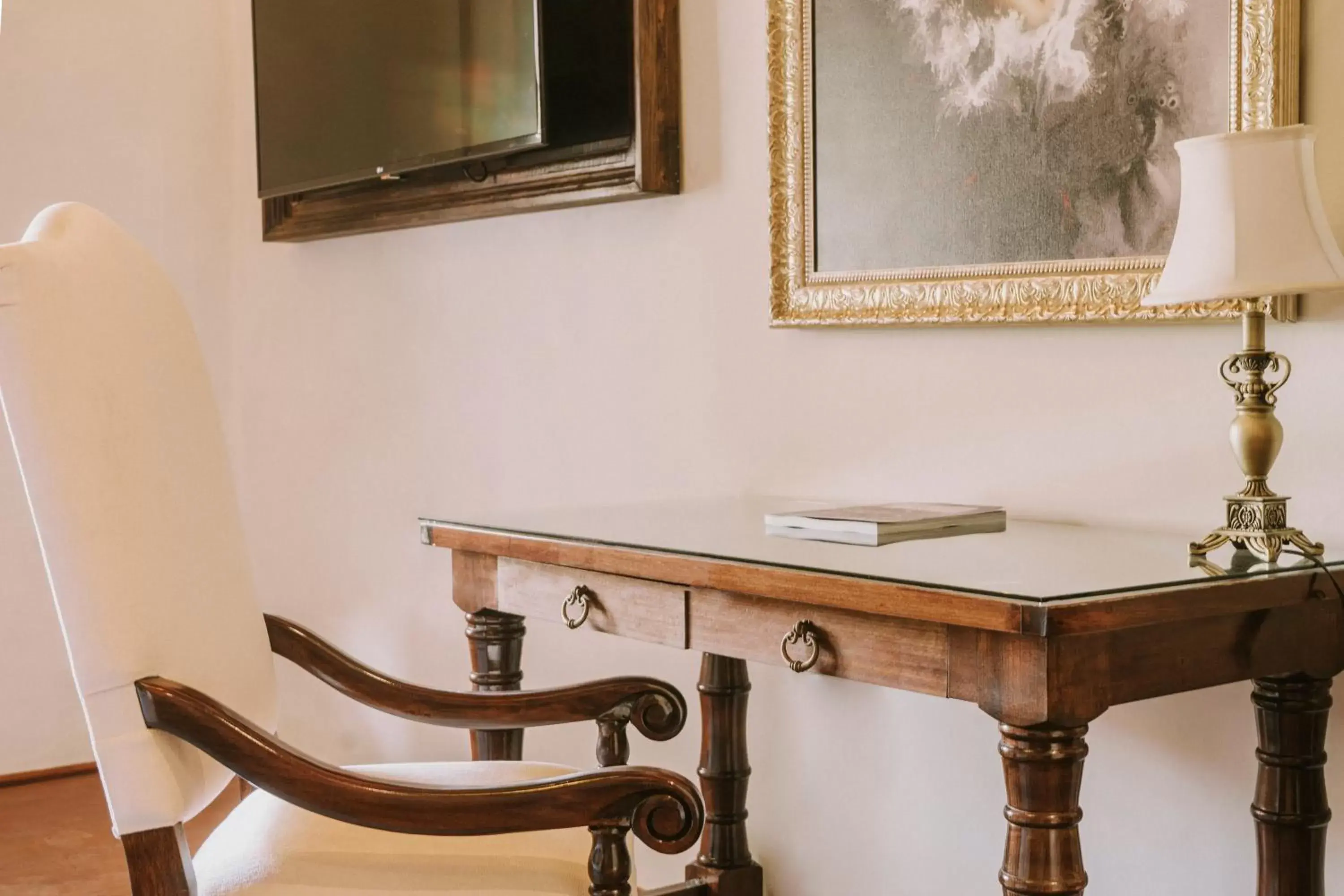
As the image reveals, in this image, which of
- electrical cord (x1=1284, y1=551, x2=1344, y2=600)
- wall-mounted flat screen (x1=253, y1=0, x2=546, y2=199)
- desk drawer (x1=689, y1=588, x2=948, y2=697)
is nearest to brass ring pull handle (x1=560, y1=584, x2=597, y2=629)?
desk drawer (x1=689, y1=588, x2=948, y2=697)

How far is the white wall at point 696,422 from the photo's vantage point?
2.16m

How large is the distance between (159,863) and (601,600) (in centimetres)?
82

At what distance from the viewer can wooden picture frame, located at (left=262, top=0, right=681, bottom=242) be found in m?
2.86

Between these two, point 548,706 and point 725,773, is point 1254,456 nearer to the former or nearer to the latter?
point 548,706

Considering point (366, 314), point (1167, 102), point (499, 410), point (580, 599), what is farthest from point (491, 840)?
point (366, 314)

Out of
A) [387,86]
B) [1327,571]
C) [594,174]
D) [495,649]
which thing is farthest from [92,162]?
[1327,571]

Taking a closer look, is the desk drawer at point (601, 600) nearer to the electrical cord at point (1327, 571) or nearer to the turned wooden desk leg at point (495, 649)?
the turned wooden desk leg at point (495, 649)

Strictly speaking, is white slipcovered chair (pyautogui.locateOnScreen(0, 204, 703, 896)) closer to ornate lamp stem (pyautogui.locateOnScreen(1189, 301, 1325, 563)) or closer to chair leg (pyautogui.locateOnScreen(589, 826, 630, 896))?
chair leg (pyautogui.locateOnScreen(589, 826, 630, 896))

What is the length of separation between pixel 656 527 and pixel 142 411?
0.87m

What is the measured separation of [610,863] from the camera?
1.45 m

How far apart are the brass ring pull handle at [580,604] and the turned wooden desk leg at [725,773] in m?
0.54

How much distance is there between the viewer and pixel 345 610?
4.08 m

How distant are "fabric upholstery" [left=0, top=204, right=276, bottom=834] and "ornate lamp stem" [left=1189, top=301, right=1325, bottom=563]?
1182 mm

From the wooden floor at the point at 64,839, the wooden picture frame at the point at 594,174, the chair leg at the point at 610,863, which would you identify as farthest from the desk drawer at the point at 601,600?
the wooden floor at the point at 64,839
